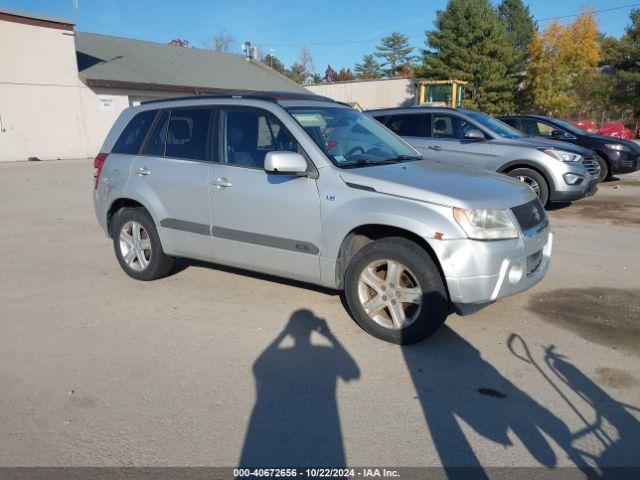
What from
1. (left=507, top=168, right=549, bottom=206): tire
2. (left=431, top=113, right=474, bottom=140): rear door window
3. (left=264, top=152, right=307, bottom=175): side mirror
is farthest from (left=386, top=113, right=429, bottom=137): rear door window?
(left=264, top=152, right=307, bottom=175): side mirror

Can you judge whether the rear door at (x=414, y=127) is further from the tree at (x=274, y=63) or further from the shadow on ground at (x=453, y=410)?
the tree at (x=274, y=63)

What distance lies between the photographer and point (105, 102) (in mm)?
24641

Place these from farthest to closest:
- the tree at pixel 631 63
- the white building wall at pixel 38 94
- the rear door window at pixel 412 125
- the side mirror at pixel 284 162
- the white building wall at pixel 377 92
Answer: the white building wall at pixel 377 92, the tree at pixel 631 63, the white building wall at pixel 38 94, the rear door window at pixel 412 125, the side mirror at pixel 284 162

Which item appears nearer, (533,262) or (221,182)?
(533,262)

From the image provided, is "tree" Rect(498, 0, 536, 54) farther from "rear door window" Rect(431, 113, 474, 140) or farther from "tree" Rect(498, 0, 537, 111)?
"rear door window" Rect(431, 113, 474, 140)

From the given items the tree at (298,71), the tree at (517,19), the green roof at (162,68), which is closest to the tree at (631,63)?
the tree at (517,19)

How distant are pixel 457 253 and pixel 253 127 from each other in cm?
225

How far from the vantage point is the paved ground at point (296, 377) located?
117 inches

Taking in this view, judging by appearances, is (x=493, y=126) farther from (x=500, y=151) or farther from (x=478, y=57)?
(x=478, y=57)

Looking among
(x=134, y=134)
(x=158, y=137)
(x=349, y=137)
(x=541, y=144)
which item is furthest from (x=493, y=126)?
(x=134, y=134)

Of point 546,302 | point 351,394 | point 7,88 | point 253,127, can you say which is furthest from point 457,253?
point 7,88

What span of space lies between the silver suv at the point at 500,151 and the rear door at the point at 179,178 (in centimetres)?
451

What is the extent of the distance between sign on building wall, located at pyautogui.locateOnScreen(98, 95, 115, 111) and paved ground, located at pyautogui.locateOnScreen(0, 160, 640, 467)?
2045cm

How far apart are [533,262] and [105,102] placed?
79.4ft
